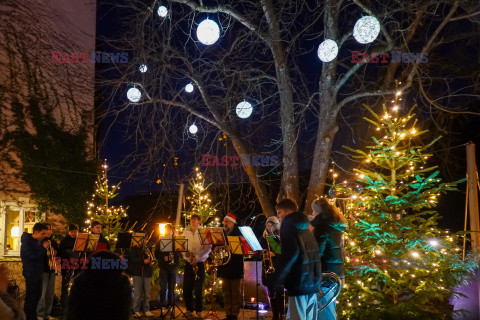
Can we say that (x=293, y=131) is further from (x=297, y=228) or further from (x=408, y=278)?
(x=297, y=228)

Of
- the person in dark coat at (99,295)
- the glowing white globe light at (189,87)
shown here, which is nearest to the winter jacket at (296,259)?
the person in dark coat at (99,295)

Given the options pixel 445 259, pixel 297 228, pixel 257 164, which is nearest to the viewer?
pixel 297 228

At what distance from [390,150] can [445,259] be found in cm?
224

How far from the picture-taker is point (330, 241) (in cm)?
689

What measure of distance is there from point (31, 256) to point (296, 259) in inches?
245

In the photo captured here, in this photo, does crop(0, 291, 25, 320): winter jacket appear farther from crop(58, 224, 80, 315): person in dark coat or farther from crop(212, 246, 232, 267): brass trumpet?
crop(58, 224, 80, 315): person in dark coat

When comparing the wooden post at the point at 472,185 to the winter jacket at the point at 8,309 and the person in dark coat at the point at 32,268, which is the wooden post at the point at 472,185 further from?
the winter jacket at the point at 8,309

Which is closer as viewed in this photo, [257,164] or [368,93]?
[368,93]

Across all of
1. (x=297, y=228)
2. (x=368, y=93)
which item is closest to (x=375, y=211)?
(x=297, y=228)

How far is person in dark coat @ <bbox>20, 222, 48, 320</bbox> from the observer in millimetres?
9164

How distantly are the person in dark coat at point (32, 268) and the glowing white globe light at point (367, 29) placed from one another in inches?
311

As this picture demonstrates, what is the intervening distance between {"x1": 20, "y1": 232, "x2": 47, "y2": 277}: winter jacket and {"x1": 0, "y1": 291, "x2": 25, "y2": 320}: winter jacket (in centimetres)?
508

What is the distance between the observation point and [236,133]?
44.4 feet

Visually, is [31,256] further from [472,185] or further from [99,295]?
[472,185]
